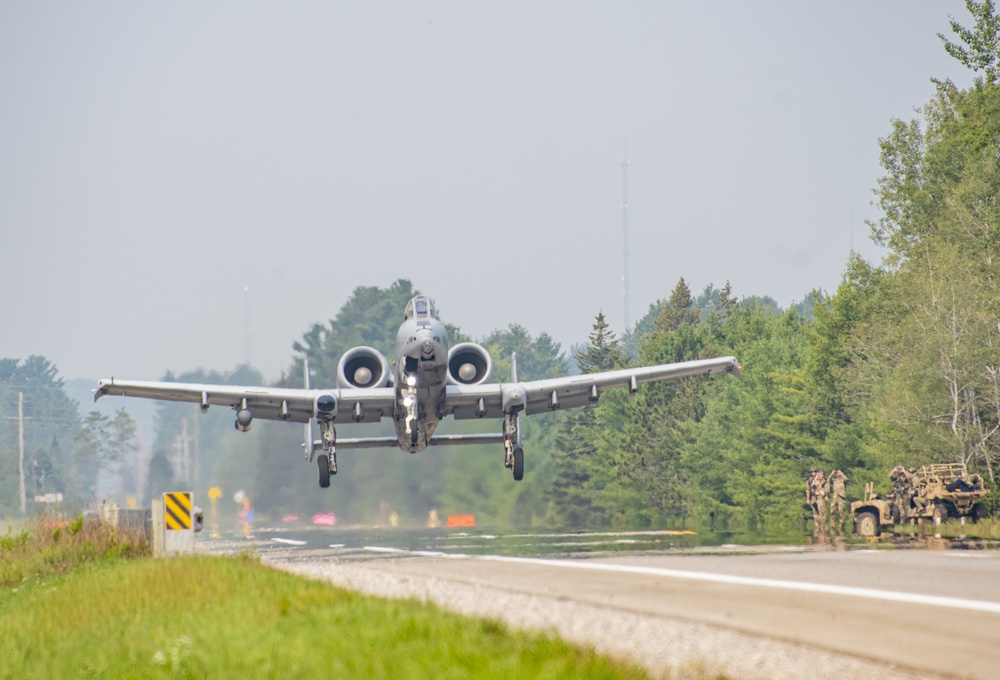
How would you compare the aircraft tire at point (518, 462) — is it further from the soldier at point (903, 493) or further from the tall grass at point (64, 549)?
the tall grass at point (64, 549)

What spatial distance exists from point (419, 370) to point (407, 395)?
94 centimetres

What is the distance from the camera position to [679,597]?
1088 centimetres

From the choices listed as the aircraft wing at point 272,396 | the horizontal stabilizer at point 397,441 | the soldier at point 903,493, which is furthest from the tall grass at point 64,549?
the soldier at point 903,493

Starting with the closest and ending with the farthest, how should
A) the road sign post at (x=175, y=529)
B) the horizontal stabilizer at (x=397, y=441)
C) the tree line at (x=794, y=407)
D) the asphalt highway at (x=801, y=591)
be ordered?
the asphalt highway at (x=801, y=591) → the road sign post at (x=175, y=529) → the horizontal stabilizer at (x=397, y=441) → the tree line at (x=794, y=407)

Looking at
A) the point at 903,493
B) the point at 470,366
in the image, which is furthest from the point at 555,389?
the point at 903,493

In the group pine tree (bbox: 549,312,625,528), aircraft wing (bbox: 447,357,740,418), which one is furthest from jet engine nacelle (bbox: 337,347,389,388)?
pine tree (bbox: 549,312,625,528)

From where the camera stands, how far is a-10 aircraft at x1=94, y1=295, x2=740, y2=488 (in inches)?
1123

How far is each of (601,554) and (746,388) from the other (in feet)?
139

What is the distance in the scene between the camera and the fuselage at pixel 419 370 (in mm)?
26859

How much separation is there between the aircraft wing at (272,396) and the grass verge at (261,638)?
17.3m

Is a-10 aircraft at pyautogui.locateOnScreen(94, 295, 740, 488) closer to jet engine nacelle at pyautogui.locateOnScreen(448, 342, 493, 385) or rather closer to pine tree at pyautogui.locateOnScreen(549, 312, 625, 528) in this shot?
jet engine nacelle at pyautogui.locateOnScreen(448, 342, 493, 385)

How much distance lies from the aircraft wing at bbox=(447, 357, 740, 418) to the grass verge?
1777 centimetres

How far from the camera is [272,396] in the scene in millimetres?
31844

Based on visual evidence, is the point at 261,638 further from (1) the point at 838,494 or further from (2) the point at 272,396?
(2) the point at 272,396
